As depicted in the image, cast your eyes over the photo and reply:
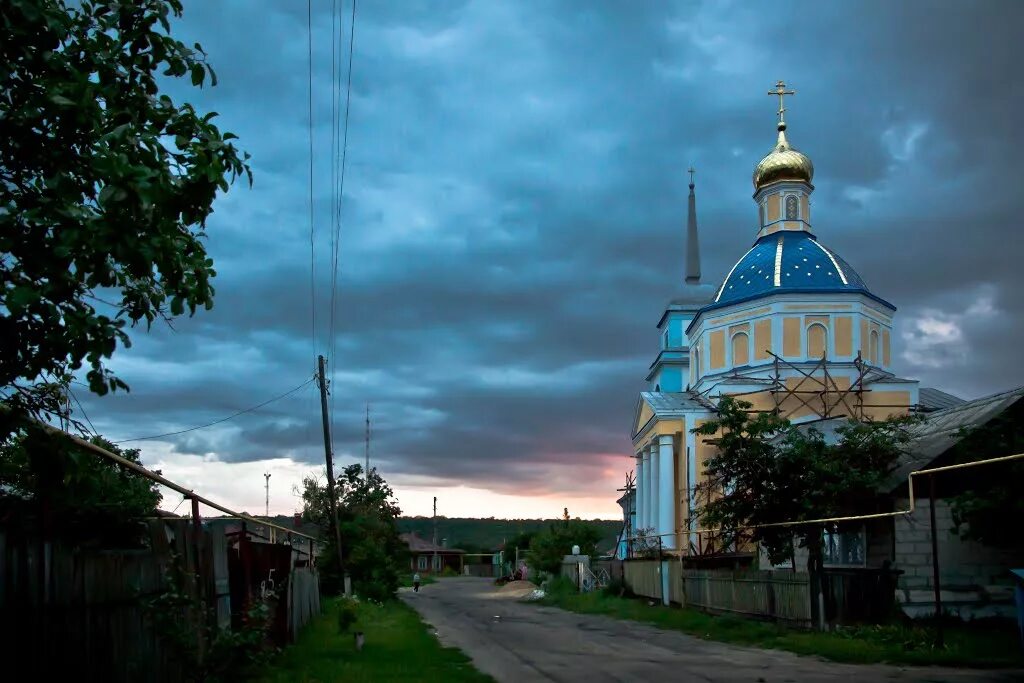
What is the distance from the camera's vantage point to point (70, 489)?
7.65 metres

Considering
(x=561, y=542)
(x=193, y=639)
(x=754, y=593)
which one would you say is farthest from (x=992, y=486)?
(x=561, y=542)

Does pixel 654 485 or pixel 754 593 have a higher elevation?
pixel 654 485

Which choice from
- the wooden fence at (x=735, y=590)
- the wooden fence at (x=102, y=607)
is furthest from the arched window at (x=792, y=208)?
the wooden fence at (x=102, y=607)

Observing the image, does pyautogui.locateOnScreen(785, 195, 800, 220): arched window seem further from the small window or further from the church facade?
the small window

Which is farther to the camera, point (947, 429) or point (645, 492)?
point (645, 492)

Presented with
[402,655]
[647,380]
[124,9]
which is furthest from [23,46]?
[647,380]

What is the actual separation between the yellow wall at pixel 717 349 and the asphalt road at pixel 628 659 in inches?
804

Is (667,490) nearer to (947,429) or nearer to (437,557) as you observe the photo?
(947,429)

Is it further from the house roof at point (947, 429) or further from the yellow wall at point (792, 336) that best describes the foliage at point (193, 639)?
the yellow wall at point (792, 336)

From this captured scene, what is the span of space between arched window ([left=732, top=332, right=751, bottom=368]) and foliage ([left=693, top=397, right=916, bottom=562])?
69.9 ft

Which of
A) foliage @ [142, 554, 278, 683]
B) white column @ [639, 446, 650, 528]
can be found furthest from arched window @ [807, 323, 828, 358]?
foliage @ [142, 554, 278, 683]

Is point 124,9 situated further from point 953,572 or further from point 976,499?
point 953,572

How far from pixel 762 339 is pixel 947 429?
21901 mm

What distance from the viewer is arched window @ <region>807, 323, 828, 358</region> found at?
46625 millimetres
